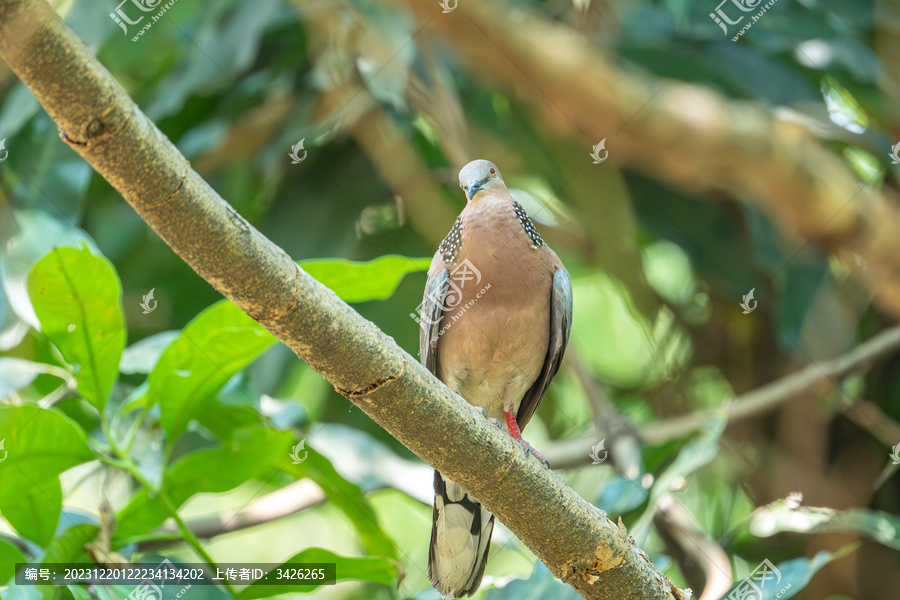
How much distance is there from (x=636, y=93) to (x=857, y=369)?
185cm

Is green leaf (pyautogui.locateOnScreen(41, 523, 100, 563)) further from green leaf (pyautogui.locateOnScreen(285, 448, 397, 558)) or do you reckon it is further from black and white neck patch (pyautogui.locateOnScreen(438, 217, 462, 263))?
black and white neck patch (pyautogui.locateOnScreen(438, 217, 462, 263))

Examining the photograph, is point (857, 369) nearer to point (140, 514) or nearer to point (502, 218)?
point (502, 218)

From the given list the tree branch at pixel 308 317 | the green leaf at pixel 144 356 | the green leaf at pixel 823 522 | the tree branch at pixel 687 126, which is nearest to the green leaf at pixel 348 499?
the green leaf at pixel 144 356

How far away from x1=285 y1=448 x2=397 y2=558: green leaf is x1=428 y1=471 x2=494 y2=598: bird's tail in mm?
428

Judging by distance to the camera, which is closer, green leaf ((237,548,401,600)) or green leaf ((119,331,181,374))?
green leaf ((237,548,401,600))

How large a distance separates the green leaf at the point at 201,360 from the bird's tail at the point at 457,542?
82cm

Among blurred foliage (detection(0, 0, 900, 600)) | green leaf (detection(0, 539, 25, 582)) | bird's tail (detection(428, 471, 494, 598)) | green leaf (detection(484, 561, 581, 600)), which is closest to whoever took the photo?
green leaf (detection(0, 539, 25, 582))

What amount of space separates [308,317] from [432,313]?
3.71 ft

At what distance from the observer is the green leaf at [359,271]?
2.10 m

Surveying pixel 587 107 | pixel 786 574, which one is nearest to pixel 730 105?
pixel 587 107

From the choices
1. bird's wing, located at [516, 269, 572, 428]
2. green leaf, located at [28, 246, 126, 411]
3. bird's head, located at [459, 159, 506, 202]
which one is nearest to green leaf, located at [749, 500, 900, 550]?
bird's wing, located at [516, 269, 572, 428]

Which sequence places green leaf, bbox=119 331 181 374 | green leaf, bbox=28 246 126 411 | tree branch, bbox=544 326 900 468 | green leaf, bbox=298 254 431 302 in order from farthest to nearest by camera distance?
tree branch, bbox=544 326 900 468, green leaf, bbox=119 331 181 374, green leaf, bbox=28 246 126 411, green leaf, bbox=298 254 431 302

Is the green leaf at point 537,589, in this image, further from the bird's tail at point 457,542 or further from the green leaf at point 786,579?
the green leaf at point 786,579

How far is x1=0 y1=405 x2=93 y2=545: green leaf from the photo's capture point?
2.36 metres
